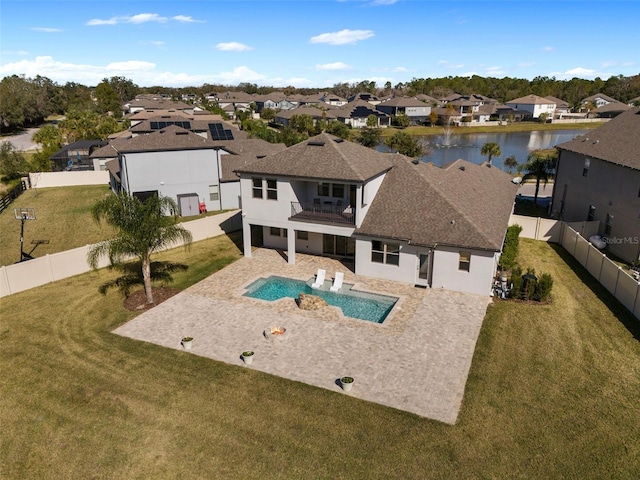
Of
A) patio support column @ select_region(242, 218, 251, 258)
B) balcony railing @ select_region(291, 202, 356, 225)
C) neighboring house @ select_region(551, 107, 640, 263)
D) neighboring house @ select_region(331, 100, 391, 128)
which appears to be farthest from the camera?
neighboring house @ select_region(331, 100, 391, 128)

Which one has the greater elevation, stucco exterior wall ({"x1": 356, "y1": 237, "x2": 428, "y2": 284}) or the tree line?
the tree line

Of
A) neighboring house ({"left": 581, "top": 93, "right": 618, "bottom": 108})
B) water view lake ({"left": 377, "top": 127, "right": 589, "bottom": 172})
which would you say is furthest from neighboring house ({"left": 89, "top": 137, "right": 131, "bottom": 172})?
neighboring house ({"left": 581, "top": 93, "right": 618, "bottom": 108})

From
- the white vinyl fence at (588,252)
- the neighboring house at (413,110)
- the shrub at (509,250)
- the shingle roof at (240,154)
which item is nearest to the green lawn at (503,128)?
the neighboring house at (413,110)

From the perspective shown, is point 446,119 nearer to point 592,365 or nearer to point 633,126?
point 633,126

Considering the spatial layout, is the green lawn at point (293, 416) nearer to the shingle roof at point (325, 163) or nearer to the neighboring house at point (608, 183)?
the neighboring house at point (608, 183)

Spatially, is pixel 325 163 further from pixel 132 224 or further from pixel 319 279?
pixel 132 224

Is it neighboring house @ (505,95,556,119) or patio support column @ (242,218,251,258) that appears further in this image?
neighboring house @ (505,95,556,119)

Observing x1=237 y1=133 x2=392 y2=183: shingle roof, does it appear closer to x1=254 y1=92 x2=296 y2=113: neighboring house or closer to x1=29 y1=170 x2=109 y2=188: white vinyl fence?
x1=29 y1=170 x2=109 y2=188: white vinyl fence
